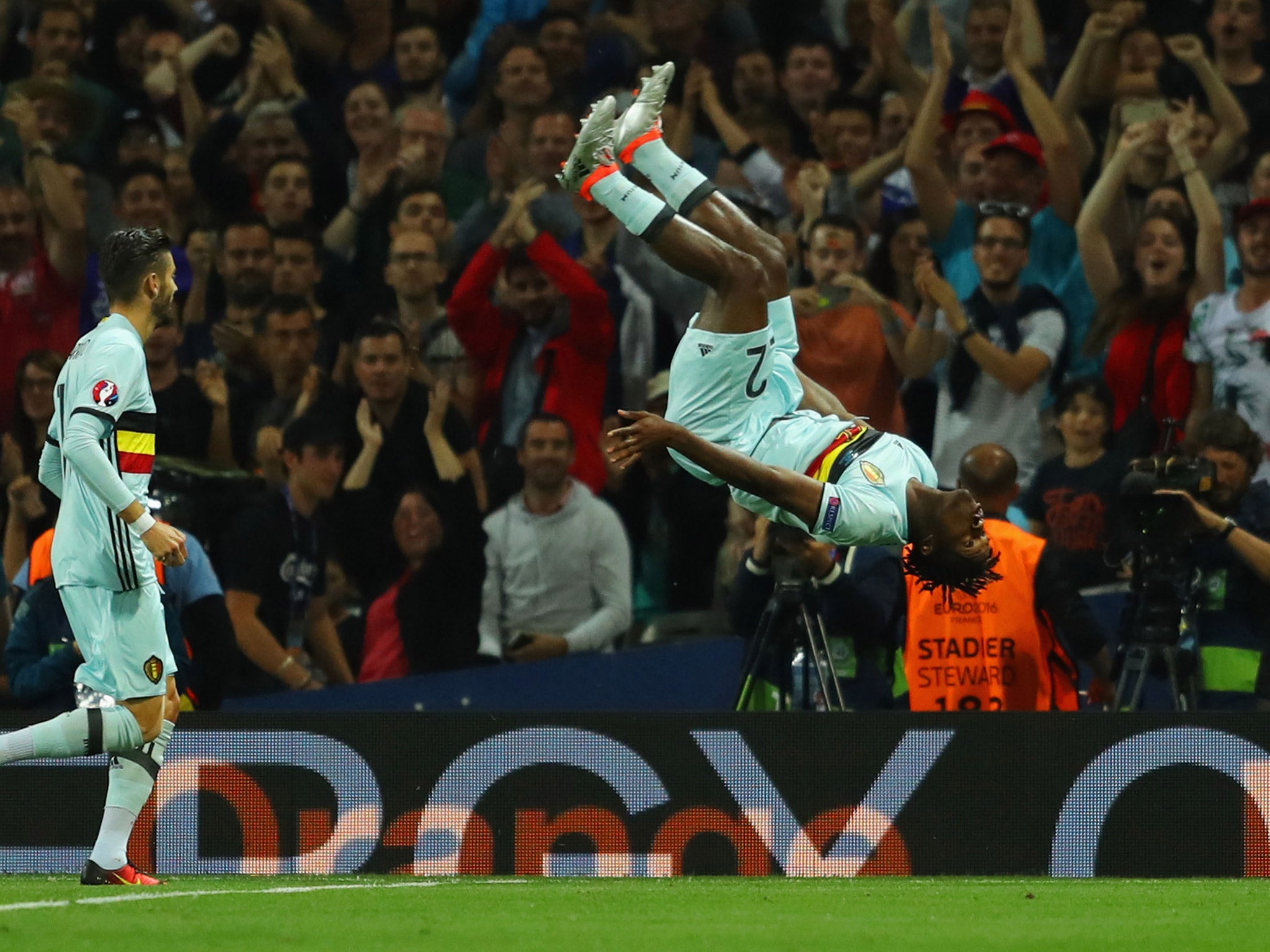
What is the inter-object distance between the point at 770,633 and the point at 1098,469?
2035 mm

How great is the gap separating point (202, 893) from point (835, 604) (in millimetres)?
3279

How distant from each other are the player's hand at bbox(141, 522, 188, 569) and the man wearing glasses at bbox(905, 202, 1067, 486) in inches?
190

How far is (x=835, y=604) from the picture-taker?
29.4 feet

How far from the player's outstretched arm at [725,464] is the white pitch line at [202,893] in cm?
189

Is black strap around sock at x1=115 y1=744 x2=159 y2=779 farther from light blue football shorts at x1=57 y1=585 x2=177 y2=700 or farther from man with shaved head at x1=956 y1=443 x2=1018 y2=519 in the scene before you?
man with shaved head at x1=956 y1=443 x2=1018 y2=519

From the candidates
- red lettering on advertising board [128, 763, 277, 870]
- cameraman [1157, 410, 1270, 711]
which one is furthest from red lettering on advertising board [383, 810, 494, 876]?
cameraman [1157, 410, 1270, 711]

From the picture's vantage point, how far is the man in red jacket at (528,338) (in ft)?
36.0

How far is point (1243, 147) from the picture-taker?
10812 millimetres

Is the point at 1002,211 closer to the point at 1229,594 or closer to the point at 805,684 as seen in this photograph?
the point at 1229,594

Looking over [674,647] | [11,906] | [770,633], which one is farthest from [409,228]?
[11,906]

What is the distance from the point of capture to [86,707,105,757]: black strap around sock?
677cm

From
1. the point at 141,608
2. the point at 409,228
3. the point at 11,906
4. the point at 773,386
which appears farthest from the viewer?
the point at 409,228

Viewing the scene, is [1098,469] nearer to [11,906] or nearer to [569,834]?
[569,834]

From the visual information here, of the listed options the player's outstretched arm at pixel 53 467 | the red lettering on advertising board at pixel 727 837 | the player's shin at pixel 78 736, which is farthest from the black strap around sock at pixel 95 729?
the red lettering on advertising board at pixel 727 837
